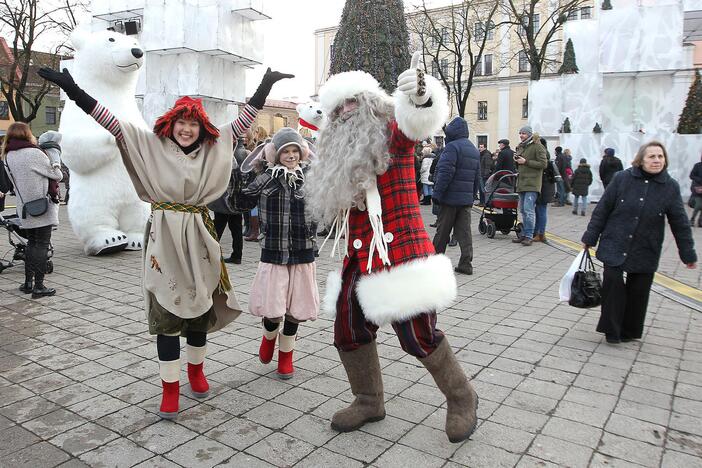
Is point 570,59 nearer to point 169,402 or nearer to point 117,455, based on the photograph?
point 169,402

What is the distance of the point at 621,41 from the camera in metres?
17.7

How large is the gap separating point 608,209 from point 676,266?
177 inches

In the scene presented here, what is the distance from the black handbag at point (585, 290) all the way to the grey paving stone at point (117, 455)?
11.9 feet

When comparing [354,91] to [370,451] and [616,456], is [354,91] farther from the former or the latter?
[616,456]

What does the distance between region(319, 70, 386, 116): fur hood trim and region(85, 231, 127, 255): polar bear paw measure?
20.2ft

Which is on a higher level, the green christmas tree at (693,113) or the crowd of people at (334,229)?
the green christmas tree at (693,113)

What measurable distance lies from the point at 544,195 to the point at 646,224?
17.3 feet

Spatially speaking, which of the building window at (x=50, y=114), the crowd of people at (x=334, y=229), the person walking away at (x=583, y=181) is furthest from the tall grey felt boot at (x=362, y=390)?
the building window at (x=50, y=114)

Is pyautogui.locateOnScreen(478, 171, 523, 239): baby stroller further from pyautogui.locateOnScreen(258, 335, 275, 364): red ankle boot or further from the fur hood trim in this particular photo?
the fur hood trim

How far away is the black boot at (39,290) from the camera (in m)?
6.06

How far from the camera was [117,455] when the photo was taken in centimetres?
290

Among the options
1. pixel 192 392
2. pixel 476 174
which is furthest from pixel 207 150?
pixel 476 174

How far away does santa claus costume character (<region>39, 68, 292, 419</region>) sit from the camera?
3.23 metres

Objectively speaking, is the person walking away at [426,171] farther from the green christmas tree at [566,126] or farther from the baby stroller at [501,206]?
the green christmas tree at [566,126]
